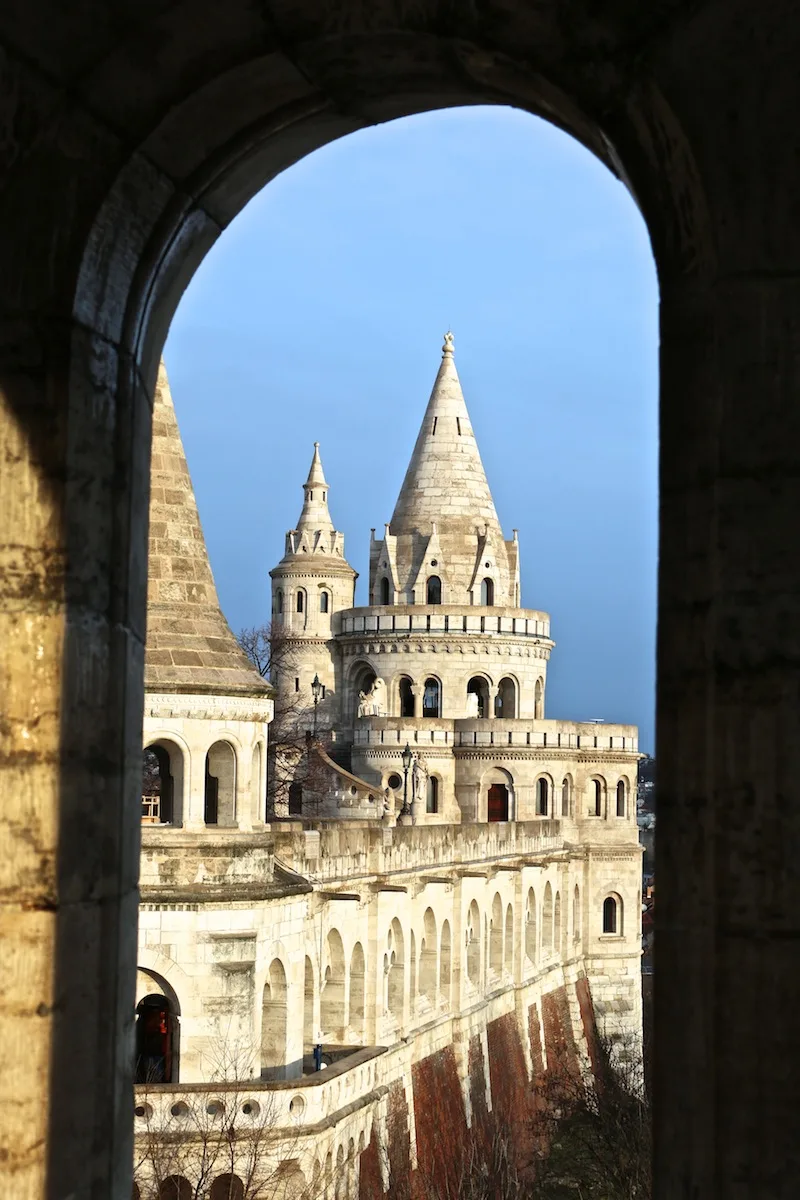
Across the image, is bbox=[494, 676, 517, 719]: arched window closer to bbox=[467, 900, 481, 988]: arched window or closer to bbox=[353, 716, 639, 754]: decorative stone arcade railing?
bbox=[353, 716, 639, 754]: decorative stone arcade railing

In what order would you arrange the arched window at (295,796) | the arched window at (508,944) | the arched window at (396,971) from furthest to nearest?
the arched window at (295,796), the arched window at (508,944), the arched window at (396,971)

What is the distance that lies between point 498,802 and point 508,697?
439 cm

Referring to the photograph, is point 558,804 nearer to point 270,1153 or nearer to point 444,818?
point 444,818

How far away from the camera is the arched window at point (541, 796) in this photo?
60616 millimetres

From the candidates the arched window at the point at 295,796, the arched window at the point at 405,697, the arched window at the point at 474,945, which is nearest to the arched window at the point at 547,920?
the arched window at the point at 295,796

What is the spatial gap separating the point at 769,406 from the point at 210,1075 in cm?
1983

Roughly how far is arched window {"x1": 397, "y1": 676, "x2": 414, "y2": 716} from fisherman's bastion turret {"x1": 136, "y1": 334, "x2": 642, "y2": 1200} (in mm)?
70

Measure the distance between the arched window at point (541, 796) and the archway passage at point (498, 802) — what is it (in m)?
1.02

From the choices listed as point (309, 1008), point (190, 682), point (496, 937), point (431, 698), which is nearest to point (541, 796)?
point (431, 698)

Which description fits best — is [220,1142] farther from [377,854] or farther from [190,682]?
[377,854]

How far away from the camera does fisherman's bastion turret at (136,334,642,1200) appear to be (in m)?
23.1

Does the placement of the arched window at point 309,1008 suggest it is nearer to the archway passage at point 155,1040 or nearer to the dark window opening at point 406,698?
the archway passage at point 155,1040

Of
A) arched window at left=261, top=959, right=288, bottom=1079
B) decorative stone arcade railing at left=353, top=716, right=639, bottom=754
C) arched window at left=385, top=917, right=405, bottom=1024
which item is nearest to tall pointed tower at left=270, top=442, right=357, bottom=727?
decorative stone arcade railing at left=353, top=716, right=639, bottom=754

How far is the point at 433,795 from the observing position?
60562 mm
